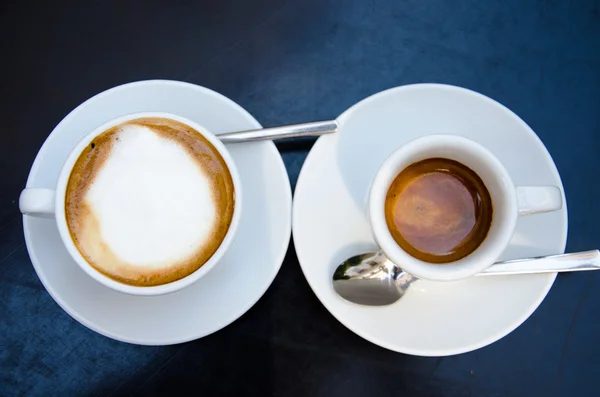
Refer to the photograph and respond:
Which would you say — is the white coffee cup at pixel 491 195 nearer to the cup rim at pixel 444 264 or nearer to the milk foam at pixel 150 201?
the cup rim at pixel 444 264

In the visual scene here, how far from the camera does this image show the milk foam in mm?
795

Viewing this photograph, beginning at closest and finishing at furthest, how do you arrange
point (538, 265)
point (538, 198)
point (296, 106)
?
point (538, 198)
point (538, 265)
point (296, 106)

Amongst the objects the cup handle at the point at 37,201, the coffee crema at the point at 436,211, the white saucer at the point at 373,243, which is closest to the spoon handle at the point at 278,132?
the white saucer at the point at 373,243

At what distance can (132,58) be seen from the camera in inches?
41.9

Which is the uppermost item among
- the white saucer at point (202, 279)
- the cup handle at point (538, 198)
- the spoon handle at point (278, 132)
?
the cup handle at point (538, 198)

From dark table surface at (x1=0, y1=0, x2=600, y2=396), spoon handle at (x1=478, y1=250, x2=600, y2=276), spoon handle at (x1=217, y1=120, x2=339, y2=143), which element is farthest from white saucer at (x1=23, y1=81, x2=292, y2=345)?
spoon handle at (x1=478, y1=250, x2=600, y2=276)

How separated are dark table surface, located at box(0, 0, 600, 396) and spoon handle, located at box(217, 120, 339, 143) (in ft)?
0.34

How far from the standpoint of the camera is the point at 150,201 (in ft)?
2.61

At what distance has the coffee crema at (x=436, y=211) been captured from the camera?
83 centimetres

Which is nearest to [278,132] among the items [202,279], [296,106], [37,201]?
[296,106]

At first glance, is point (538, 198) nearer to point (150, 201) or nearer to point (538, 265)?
point (538, 265)

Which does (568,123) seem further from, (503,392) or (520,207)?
(503,392)

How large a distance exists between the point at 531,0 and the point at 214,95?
2.18ft

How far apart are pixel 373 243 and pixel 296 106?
0.32 metres
